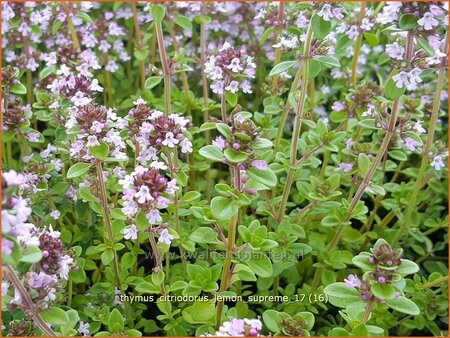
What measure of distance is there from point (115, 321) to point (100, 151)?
698 mm

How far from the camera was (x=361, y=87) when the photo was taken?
310 centimetres

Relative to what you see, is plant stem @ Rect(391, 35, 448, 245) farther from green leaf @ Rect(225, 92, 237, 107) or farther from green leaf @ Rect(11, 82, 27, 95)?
green leaf @ Rect(11, 82, 27, 95)

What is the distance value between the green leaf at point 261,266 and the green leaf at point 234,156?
49cm

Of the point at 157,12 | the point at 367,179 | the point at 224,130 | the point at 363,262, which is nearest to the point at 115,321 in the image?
the point at 224,130

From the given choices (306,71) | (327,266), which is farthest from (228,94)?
(327,266)

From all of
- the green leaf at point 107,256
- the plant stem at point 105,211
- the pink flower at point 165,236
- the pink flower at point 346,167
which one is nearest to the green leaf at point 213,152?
the pink flower at point 165,236

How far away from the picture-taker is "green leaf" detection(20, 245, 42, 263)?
178cm

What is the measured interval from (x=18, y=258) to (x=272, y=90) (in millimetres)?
1875

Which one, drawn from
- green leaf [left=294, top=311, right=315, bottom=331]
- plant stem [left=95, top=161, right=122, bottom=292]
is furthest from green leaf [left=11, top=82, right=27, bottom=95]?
green leaf [left=294, top=311, right=315, bottom=331]

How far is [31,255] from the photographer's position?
1.81 m

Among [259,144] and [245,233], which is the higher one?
[259,144]

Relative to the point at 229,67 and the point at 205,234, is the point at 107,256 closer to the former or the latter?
the point at 205,234

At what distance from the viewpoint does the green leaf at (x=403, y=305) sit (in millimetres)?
2100

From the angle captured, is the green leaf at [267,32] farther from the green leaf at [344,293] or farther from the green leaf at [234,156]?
the green leaf at [344,293]
